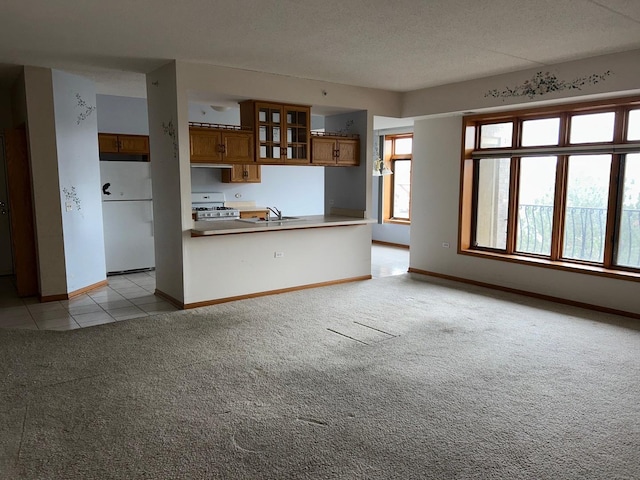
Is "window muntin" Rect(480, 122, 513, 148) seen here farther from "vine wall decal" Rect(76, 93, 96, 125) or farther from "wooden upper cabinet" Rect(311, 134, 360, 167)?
"vine wall decal" Rect(76, 93, 96, 125)

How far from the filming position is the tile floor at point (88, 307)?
475cm

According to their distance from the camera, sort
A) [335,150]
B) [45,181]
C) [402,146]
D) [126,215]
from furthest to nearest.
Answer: [402,146] < [126,215] < [335,150] < [45,181]

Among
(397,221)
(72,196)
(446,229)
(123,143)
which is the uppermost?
(123,143)

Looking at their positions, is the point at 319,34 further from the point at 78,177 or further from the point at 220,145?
the point at 78,177

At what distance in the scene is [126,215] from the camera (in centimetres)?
691

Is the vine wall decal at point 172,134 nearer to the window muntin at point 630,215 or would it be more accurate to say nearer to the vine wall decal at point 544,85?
the vine wall decal at point 544,85

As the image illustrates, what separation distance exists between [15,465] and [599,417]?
10.6 feet

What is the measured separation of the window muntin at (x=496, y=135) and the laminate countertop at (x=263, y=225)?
6.19 feet

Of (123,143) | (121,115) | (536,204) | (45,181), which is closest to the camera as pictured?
(45,181)

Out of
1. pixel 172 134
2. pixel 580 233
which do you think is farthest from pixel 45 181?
pixel 580 233

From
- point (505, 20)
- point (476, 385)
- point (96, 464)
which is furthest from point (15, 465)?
point (505, 20)

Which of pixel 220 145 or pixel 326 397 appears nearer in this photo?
pixel 326 397

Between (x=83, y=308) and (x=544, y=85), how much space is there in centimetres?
552

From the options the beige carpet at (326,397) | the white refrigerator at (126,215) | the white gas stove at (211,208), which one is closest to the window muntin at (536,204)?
the beige carpet at (326,397)
